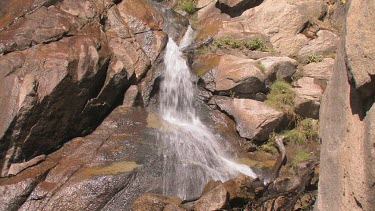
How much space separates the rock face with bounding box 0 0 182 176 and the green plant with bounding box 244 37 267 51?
310 centimetres

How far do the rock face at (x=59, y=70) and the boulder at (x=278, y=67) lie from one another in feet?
11.1

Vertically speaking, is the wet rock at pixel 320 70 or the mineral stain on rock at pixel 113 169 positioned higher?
the wet rock at pixel 320 70

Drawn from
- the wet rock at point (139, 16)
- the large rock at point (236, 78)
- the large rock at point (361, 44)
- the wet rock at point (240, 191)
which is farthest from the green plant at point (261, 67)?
the large rock at point (361, 44)

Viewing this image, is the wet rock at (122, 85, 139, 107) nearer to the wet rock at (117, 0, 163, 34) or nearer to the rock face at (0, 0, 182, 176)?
the rock face at (0, 0, 182, 176)

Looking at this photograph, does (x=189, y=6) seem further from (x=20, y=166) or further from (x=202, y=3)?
(x=20, y=166)

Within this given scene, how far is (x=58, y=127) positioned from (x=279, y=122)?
5918 mm

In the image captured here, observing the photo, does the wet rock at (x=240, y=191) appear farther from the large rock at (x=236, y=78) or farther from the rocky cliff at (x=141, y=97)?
the large rock at (x=236, y=78)

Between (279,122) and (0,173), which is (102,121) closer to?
(0,173)

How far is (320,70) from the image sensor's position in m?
15.3

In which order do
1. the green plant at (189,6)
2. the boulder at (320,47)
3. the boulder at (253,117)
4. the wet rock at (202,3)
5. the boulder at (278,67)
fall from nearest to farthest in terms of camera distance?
1. the boulder at (253,117)
2. the boulder at (278,67)
3. the boulder at (320,47)
4. the green plant at (189,6)
5. the wet rock at (202,3)

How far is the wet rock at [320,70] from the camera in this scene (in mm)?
15070

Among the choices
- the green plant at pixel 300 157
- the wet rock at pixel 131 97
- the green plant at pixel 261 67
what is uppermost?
the green plant at pixel 261 67

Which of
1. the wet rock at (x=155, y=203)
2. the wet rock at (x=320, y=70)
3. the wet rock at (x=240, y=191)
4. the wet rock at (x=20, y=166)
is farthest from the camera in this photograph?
the wet rock at (x=320, y=70)

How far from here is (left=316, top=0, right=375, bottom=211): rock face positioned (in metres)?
3.38
